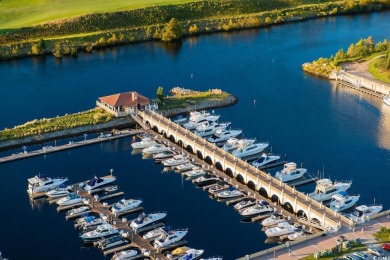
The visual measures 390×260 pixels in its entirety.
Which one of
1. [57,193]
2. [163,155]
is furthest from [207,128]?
[57,193]

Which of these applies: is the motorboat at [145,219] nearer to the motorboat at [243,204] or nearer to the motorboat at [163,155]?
the motorboat at [243,204]

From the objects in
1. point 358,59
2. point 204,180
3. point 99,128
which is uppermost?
point 358,59

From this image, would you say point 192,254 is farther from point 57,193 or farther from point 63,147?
point 63,147

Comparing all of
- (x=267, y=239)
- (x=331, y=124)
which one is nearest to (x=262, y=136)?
(x=331, y=124)

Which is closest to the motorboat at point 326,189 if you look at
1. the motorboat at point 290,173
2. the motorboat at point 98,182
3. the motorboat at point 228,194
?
the motorboat at point 290,173

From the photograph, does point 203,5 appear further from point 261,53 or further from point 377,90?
point 377,90

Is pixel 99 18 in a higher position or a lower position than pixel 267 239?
higher
